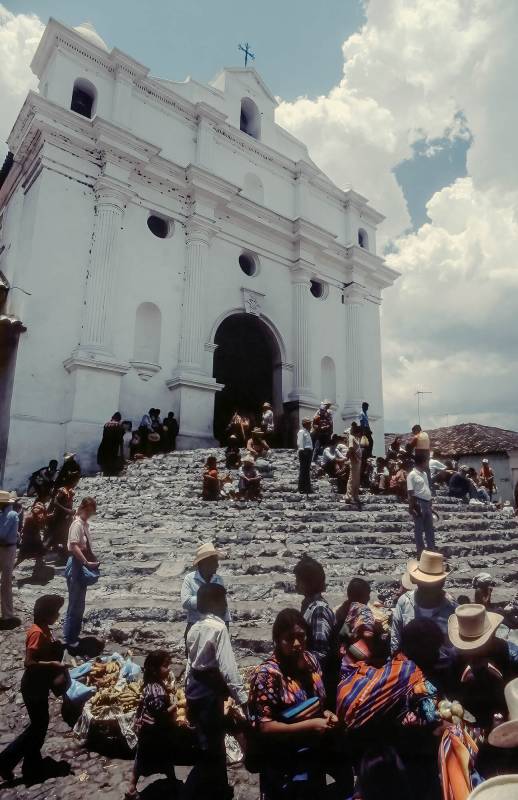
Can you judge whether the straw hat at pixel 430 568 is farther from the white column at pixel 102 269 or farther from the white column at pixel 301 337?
the white column at pixel 301 337

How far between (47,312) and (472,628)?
1200 cm

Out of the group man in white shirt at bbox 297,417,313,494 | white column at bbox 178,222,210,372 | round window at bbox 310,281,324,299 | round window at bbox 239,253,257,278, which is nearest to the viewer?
man in white shirt at bbox 297,417,313,494

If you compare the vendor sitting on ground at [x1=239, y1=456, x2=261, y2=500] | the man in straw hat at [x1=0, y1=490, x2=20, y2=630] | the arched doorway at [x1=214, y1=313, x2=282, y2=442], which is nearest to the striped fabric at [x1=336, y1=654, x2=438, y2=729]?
the man in straw hat at [x1=0, y1=490, x2=20, y2=630]

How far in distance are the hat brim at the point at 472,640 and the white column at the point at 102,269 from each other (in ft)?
36.5

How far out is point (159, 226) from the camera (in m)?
15.1

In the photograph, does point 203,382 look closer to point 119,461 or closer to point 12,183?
point 119,461

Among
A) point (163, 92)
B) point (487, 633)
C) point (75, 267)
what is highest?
point (163, 92)

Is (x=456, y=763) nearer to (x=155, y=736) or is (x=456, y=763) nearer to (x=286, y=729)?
(x=286, y=729)

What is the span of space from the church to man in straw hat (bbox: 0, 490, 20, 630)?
6.05 m

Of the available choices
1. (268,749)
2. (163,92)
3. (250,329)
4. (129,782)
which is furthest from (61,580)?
(163,92)

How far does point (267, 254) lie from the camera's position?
17.3 m

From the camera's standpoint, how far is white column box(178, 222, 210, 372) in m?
14.4

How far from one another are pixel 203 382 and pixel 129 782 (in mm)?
11620

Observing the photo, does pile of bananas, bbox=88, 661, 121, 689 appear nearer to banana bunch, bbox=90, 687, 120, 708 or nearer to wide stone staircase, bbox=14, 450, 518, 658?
banana bunch, bbox=90, 687, 120, 708
